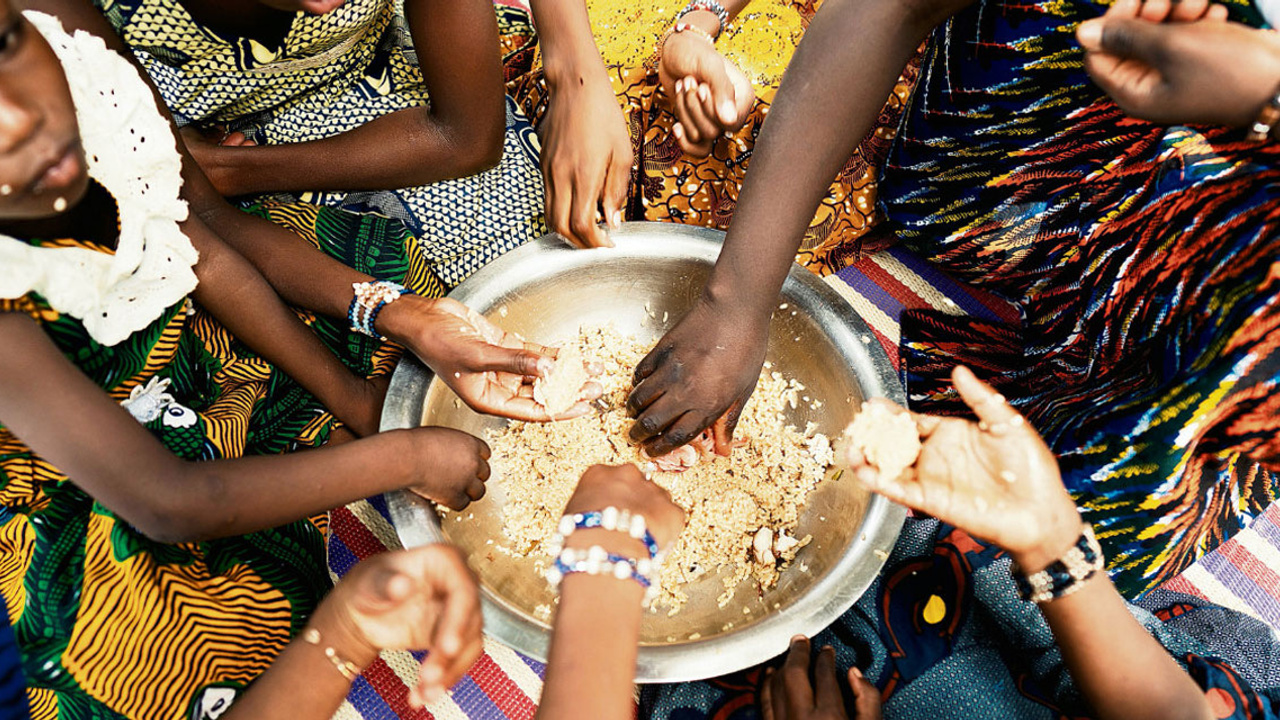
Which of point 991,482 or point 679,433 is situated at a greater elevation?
point 991,482

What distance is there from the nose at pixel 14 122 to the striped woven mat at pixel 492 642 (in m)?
0.86

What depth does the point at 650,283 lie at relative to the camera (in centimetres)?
133

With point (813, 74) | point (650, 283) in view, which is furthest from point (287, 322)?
point (813, 74)

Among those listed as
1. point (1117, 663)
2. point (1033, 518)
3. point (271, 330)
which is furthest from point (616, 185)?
point (1117, 663)

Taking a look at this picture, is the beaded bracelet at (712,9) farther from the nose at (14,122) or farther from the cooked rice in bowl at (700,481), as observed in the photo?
the nose at (14,122)

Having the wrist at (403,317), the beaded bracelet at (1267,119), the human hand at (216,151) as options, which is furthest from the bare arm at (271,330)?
A: the beaded bracelet at (1267,119)

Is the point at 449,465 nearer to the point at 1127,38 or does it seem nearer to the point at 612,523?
the point at 612,523

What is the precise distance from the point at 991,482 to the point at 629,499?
1.31ft

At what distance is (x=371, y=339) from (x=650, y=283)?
0.49 m

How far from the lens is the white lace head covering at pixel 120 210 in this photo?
917mm

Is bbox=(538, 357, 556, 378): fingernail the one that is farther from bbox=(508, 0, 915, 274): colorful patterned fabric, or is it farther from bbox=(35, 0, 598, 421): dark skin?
bbox=(508, 0, 915, 274): colorful patterned fabric

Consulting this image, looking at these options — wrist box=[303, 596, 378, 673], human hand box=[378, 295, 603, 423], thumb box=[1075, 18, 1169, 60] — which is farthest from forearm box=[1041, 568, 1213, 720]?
wrist box=[303, 596, 378, 673]

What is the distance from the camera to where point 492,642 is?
1.35 metres

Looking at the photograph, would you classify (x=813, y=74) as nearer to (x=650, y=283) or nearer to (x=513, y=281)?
(x=650, y=283)
